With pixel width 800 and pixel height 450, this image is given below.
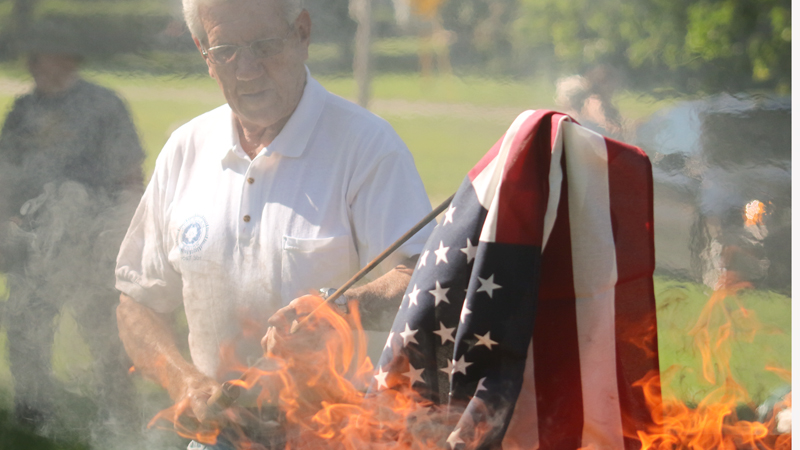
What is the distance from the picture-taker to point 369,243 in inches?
75.0

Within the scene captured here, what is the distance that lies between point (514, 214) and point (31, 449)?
6.80 ft

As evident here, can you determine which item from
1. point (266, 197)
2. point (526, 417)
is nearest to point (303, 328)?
point (266, 197)

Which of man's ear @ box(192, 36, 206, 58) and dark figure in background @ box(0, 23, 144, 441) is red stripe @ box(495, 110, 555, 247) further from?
dark figure in background @ box(0, 23, 144, 441)

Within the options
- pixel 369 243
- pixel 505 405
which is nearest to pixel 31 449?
pixel 369 243

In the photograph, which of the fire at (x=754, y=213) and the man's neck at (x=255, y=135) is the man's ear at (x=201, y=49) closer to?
the man's neck at (x=255, y=135)

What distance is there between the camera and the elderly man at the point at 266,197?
6.25ft

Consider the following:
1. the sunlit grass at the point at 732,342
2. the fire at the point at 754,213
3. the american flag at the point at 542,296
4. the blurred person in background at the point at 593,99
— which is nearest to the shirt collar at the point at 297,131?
the american flag at the point at 542,296

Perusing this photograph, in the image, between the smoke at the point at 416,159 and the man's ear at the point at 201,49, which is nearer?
the man's ear at the point at 201,49

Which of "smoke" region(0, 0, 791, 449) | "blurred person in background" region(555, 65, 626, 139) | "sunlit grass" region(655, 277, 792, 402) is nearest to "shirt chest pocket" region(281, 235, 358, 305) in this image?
"smoke" region(0, 0, 791, 449)

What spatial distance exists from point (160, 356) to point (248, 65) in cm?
98

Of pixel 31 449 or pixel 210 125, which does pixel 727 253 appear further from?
pixel 31 449

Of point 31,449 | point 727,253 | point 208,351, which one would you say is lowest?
point 31,449

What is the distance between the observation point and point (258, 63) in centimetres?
191

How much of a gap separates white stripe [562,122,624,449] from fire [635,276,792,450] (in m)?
0.11
